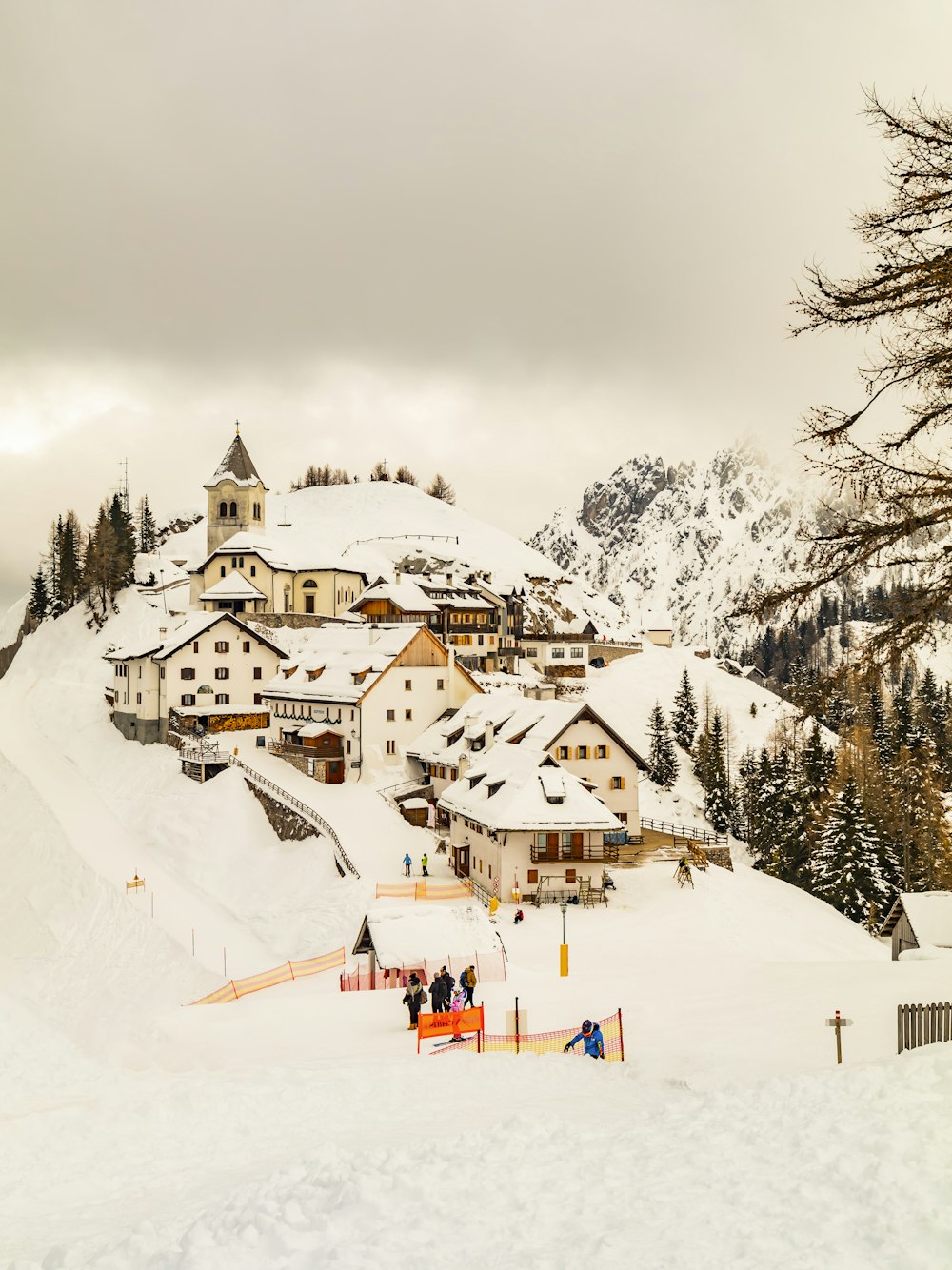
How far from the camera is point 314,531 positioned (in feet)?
488

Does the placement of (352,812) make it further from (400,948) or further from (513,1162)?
(513,1162)

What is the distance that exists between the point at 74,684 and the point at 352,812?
4393cm

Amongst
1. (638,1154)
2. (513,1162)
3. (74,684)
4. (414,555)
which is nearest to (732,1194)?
(638,1154)

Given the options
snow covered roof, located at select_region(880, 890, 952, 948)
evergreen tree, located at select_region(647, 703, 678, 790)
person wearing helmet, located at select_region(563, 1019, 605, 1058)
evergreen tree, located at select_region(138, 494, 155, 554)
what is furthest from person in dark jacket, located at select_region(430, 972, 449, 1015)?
evergreen tree, located at select_region(138, 494, 155, 554)

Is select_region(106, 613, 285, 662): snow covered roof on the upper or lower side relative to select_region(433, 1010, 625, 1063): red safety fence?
upper

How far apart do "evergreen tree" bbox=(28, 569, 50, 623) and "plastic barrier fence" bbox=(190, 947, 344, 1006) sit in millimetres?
87250

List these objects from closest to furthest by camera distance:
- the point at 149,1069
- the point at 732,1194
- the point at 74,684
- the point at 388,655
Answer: the point at 732,1194 → the point at 149,1069 → the point at 388,655 → the point at 74,684

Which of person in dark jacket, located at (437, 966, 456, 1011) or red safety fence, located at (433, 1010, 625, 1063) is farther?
person in dark jacket, located at (437, 966, 456, 1011)

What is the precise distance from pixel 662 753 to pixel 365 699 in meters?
43.3

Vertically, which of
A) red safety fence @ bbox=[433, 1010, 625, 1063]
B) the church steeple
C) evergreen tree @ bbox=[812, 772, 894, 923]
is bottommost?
evergreen tree @ bbox=[812, 772, 894, 923]

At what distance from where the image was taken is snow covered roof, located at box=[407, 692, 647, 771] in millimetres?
48500

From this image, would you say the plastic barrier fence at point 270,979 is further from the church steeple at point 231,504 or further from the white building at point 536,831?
the church steeple at point 231,504

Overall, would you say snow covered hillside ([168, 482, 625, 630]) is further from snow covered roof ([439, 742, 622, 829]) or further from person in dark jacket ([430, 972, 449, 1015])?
person in dark jacket ([430, 972, 449, 1015])

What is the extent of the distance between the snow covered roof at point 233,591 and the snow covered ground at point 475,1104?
44.0 meters
